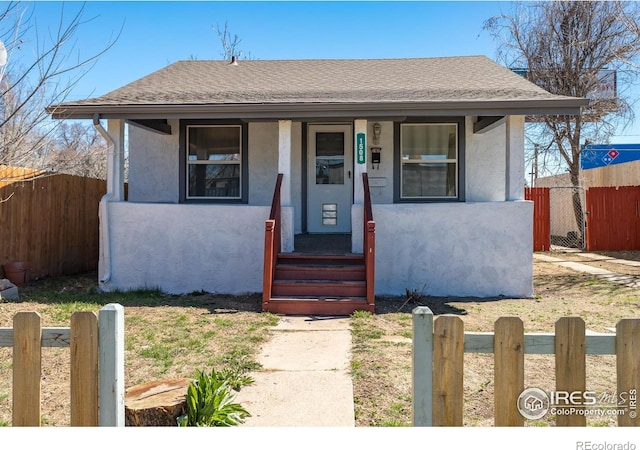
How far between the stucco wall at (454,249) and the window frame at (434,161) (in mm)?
1338

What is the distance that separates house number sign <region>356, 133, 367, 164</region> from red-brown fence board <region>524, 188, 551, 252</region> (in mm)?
9155

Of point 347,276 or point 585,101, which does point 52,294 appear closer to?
point 347,276

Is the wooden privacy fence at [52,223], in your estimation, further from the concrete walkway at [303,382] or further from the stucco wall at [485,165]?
the stucco wall at [485,165]

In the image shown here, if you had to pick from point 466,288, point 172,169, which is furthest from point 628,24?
point 172,169

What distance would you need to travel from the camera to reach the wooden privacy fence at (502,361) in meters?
2.29

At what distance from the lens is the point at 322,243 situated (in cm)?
935

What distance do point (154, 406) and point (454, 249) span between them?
255 inches

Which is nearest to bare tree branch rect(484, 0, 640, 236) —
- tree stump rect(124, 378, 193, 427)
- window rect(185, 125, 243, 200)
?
window rect(185, 125, 243, 200)

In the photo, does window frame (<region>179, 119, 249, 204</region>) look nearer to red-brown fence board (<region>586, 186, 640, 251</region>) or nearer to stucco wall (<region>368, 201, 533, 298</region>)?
stucco wall (<region>368, 201, 533, 298</region>)

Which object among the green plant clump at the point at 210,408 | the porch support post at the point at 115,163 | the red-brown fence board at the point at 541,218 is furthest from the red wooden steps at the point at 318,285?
the red-brown fence board at the point at 541,218

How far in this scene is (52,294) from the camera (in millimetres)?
8234

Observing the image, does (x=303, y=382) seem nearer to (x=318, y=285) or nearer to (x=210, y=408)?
(x=210, y=408)

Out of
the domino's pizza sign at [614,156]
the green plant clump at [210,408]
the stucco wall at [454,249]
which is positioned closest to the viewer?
the green plant clump at [210,408]

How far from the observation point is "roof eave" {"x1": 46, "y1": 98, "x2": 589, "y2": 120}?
8117mm
